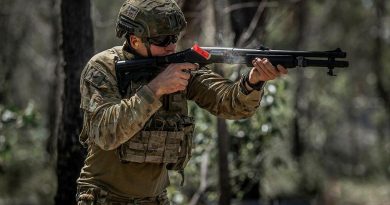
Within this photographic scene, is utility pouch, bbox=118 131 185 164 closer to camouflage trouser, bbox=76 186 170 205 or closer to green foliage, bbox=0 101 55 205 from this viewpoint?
camouflage trouser, bbox=76 186 170 205

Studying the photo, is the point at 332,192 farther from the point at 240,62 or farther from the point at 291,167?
the point at 240,62

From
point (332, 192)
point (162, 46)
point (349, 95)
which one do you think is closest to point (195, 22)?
point (162, 46)

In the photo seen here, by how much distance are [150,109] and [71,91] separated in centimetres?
198

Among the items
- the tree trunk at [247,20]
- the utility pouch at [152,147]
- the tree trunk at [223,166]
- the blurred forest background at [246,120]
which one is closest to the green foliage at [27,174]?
the blurred forest background at [246,120]

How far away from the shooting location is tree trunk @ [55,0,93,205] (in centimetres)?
564

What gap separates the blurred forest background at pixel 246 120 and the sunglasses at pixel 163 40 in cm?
168

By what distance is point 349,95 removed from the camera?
28.1 meters

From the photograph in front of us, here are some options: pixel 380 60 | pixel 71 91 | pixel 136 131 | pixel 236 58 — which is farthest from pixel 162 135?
pixel 380 60

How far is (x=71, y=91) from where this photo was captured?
575 centimetres

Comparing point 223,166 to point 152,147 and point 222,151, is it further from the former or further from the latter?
point 152,147

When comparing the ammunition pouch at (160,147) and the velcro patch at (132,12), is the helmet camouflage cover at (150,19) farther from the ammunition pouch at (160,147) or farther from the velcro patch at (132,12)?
the ammunition pouch at (160,147)

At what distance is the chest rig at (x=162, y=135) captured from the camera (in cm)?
411

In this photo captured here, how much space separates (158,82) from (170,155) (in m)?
0.46

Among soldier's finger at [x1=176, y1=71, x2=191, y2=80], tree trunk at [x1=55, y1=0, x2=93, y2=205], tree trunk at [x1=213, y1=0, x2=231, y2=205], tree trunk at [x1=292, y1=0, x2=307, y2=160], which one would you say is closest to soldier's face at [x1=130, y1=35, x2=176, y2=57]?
soldier's finger at [x1=176, y1=71, x2=191, y2=80]
